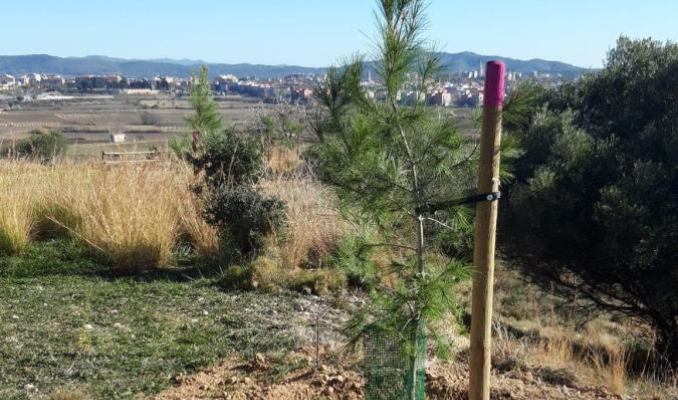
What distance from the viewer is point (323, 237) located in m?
7.06

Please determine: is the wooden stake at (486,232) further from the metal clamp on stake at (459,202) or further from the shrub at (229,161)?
the shrub at (229,161)

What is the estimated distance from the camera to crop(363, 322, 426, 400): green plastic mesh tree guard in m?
2.97

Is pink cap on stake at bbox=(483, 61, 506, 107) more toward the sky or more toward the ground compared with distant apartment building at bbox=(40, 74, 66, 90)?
more toward the sky

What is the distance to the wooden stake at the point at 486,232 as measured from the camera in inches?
106

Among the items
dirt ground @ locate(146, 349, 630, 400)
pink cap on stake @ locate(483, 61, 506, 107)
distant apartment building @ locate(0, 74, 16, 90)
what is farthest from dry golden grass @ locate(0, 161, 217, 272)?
distant apartment building @ locate(0, 74, 16, 90)

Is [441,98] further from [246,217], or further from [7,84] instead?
[7,84]

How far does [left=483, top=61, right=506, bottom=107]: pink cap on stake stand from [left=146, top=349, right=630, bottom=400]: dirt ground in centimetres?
175

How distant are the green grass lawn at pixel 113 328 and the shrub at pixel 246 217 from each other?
2.48 feet

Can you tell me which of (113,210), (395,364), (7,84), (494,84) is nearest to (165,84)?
(7,84)

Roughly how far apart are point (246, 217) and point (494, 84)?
4.26 metres

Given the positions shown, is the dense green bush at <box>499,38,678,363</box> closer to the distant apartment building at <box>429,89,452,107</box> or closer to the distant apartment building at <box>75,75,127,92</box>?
the distant apartment building at <box>429,89,452,107</box>

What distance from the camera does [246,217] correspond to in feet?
21.7

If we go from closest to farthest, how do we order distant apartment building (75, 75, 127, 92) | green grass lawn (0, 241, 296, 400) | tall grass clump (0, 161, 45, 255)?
green grass lawn (0, 241, 296, 400) → tall grass clump (0, 161, 45, 255) → distant apartment building (75, 75, 127, 92)

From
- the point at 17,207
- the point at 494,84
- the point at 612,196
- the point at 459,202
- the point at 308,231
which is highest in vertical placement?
the point at 494,84
